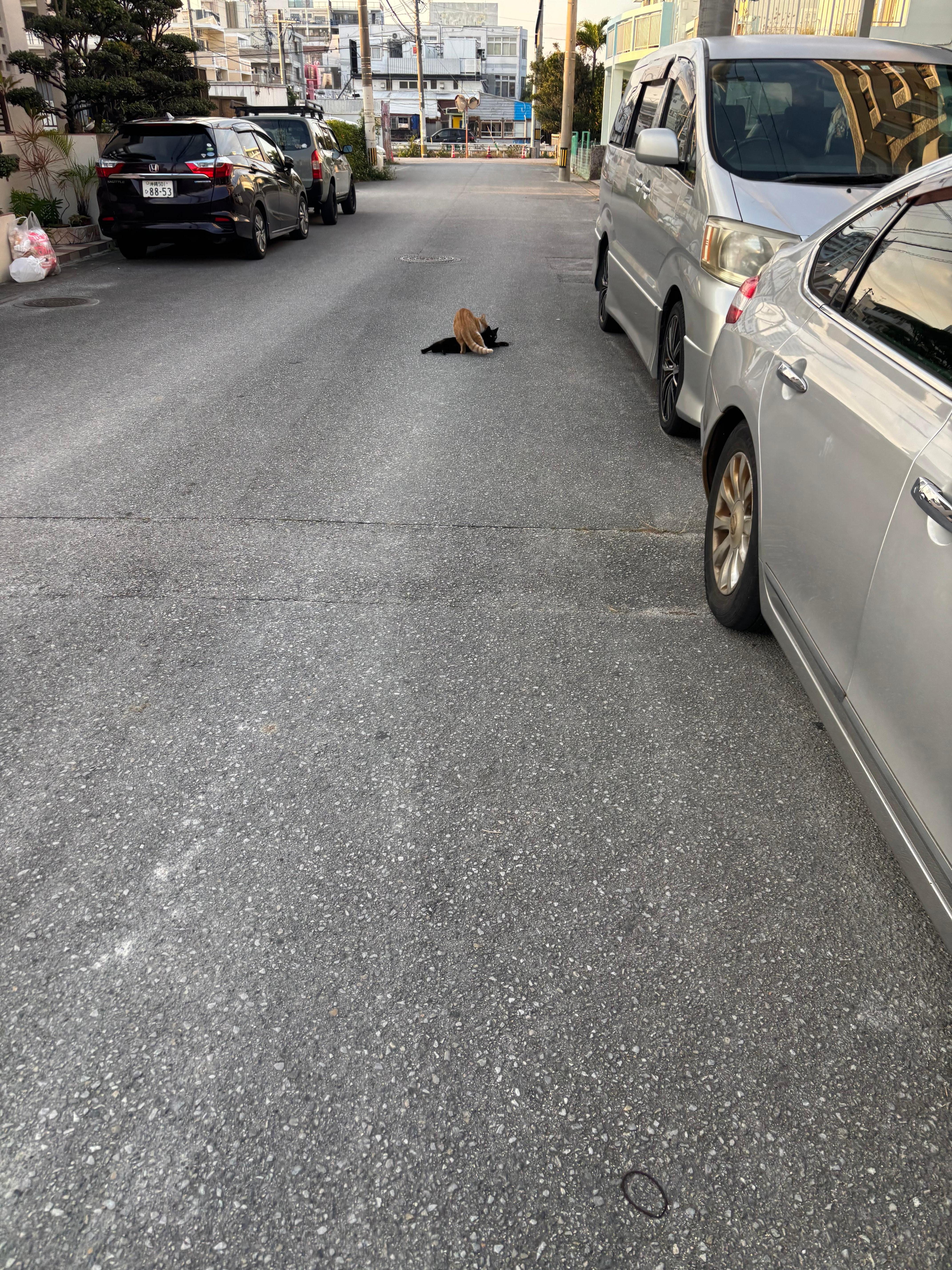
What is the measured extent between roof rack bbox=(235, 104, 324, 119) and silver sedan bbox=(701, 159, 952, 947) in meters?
20.9

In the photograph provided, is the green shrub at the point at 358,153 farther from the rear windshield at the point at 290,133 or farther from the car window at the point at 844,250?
the car window at the point at 844,250

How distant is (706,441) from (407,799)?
215cm

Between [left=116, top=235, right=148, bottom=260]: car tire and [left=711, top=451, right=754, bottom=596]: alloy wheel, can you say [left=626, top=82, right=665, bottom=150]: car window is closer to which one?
[left=711, top=451, right=754, bottom=596]: alloy wheel

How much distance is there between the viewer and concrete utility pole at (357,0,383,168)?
35.1 meters

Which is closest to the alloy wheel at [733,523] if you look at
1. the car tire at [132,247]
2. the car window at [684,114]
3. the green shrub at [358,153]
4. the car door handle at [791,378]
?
the car door handle at [791,378]

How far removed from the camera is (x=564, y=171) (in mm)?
36844

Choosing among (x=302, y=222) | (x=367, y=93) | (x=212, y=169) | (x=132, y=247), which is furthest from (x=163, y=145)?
(x=367, y=93)

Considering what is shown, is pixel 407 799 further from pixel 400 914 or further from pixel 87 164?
pixel 87 164

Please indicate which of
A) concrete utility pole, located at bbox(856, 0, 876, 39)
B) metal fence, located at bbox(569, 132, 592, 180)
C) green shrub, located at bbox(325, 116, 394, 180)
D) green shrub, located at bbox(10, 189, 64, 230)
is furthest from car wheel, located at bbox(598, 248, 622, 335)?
metal fence, located at bbox(569, 132, 592, 180)

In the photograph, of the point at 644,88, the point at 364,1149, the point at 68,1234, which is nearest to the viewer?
the point at 68,1234

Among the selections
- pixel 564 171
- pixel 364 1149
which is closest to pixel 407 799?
pixel 364 1149

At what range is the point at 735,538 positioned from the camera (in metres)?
3.88

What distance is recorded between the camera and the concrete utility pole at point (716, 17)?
1183cm

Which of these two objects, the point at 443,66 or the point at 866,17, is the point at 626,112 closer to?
the point at 866,17
